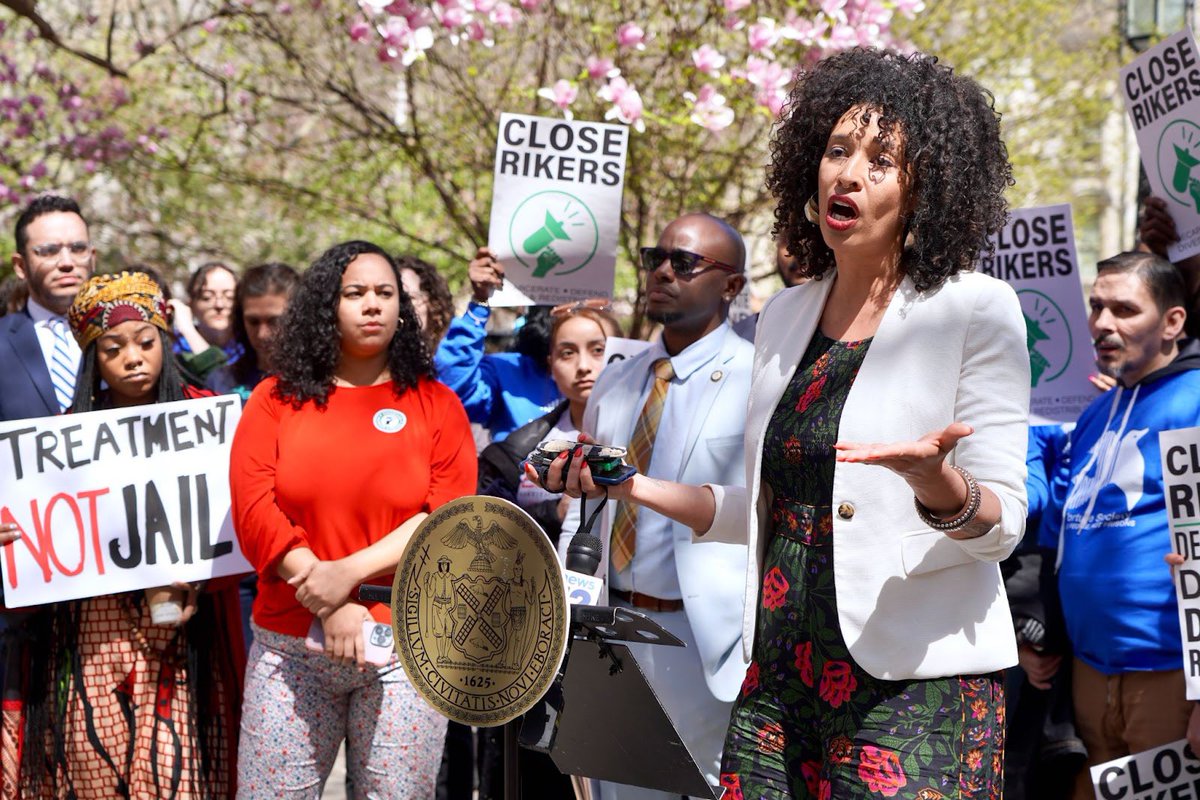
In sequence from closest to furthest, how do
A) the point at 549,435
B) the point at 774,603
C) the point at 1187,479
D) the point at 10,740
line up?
the point at 774,603
the point at 1187,479
the point at 10,740
the point at 549,435

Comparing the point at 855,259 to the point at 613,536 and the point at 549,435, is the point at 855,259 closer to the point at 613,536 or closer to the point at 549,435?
the point at 613,536

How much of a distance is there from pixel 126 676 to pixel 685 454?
2008mm

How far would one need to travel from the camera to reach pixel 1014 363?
265cm

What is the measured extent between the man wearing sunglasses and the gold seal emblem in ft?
4.68

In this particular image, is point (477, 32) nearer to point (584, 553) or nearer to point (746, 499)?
point (746, 499)

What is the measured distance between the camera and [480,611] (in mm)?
2674

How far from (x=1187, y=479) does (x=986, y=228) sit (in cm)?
156

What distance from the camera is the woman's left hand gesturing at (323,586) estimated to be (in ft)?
13.6

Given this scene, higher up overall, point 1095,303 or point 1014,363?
point 1095,303

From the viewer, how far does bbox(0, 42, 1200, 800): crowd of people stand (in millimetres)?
2664

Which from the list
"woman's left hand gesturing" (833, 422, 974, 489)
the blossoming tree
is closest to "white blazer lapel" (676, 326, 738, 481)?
"woman's left hand gesturing" (833, 422, 974, 489)

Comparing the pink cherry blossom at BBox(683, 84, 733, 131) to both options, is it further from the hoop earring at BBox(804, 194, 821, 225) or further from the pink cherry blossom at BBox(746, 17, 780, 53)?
the hoop earring at BBox(804, 194, 821, 225)

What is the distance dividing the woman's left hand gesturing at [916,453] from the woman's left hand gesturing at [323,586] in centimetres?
218

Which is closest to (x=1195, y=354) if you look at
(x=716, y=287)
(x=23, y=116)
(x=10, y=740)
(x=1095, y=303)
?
(x=1095, y=303)
